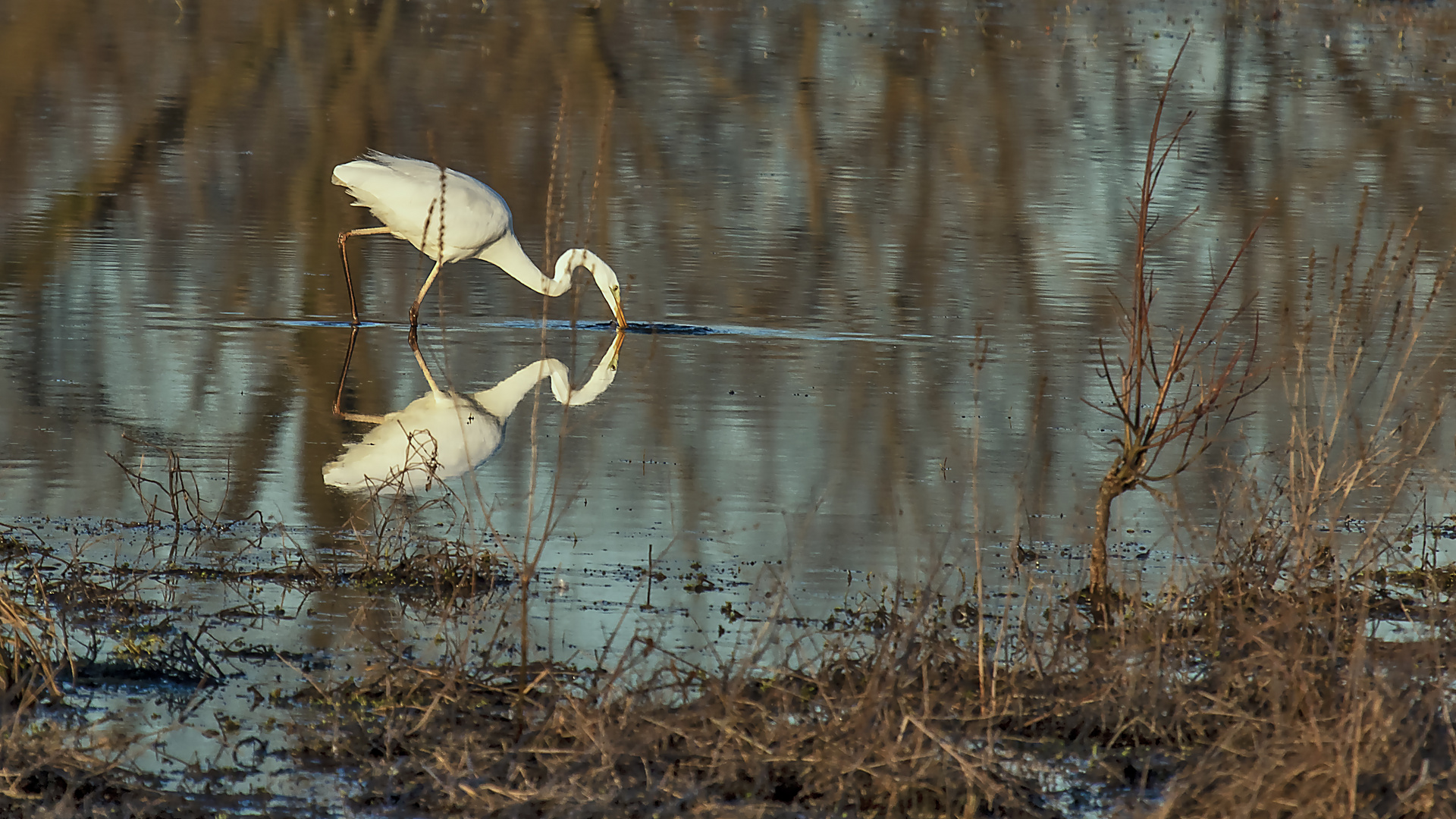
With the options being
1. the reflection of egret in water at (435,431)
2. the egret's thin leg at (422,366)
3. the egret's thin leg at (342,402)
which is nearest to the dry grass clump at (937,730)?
the reflection of egret in water at (435,431)

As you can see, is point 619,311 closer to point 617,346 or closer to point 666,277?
point 617,346

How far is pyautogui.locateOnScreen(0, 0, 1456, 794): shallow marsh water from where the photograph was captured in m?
7.14

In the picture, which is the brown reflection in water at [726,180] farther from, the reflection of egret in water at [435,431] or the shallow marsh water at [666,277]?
the reflection of egret in water at [435,431]

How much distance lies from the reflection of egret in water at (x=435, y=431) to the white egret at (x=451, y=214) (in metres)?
0.78

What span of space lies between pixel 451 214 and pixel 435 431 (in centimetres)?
336

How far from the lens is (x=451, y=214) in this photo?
38.8ft

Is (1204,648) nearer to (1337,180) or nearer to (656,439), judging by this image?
(656,439)

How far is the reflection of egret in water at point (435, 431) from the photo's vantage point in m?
7.60

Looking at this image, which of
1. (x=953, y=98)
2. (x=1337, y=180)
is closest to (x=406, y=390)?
(x=1337, y=180)

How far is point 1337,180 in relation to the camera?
2047cm

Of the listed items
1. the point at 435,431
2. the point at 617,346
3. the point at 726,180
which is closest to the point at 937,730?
the point at 435,431

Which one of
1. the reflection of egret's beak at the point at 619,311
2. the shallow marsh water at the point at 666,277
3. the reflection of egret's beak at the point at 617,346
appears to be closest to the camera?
the shallow marsh water at the point at 666,277

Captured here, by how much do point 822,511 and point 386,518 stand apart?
2.07 m

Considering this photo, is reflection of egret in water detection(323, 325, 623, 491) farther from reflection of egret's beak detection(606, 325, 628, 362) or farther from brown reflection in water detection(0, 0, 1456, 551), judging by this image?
brown reflection in water detection(0, 0, 1456, 551)
